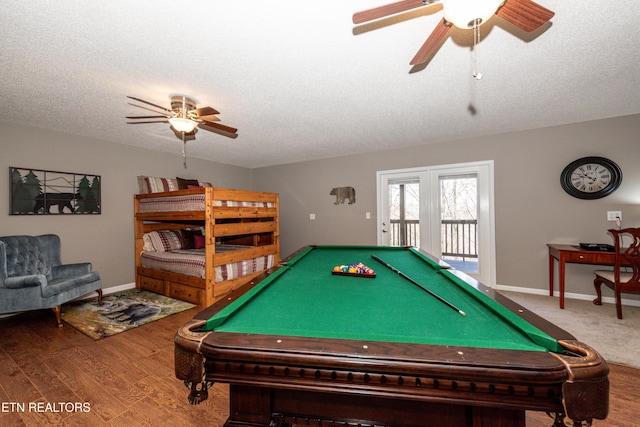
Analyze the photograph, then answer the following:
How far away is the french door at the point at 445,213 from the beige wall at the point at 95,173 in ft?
12.1

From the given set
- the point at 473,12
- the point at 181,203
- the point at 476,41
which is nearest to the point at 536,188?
the point at 476,41

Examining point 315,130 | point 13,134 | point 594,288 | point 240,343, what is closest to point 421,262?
point 240,343

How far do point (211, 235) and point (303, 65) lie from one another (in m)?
2.22

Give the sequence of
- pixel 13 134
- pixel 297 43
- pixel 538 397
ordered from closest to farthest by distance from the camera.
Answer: pixel 538 397
pixel 297 43
pixel 13 134

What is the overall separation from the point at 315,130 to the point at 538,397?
3250 millimetres

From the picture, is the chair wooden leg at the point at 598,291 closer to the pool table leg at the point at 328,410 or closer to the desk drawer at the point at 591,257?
the desk drawer at the point at 591,257

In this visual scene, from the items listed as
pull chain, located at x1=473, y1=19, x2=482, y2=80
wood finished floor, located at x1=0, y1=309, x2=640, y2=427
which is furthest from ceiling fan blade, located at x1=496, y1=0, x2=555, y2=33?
wood finished floor, located at x1=0, y1=309, x2=640, y2=427

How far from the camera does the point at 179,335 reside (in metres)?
0.82

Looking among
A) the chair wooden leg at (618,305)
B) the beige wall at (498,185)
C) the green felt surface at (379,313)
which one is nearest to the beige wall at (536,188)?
the beige wall at (498,185)

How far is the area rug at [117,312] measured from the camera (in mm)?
2518

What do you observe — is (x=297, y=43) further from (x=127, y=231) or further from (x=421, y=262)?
(x=127, y=231)

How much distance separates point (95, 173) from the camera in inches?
140

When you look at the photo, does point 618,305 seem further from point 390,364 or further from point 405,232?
point 390,364

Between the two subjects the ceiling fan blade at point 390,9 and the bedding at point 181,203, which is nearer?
the ceiling fan blade at point 390,9
